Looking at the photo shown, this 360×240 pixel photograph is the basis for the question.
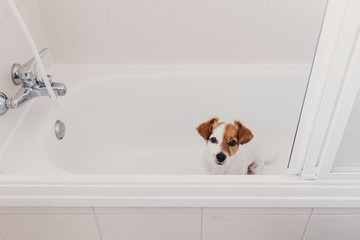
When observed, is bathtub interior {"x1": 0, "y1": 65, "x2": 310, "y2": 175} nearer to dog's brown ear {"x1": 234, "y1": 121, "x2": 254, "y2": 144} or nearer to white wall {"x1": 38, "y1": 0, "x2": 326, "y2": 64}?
white wall {"x1": 38, "y1": 0, "x2": 326, "y2": 64}

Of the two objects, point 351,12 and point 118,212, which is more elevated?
point 351,12

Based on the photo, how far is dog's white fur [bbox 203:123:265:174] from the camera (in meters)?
1.15

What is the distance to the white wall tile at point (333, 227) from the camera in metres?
0.95

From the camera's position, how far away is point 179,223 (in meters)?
0.97

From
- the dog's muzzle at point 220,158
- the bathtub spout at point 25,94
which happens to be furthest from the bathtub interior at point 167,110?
the dog's muzzle at point 220,158

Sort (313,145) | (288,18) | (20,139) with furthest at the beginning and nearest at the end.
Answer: (288,18)
(20,139)
(313,145)

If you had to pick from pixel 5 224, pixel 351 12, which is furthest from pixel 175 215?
pixel 351 12

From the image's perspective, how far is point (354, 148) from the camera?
833 mm

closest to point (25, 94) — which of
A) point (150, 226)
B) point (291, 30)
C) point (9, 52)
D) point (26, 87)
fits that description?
point (26, 87)

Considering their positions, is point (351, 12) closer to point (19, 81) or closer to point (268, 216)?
point (268, 216)

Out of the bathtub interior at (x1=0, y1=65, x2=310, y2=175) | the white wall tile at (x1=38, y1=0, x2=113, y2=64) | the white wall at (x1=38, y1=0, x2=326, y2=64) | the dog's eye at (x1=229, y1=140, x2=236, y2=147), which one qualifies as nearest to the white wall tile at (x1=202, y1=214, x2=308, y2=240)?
the dog's eye at (x1=229, y1=140, x2=236, y2=147)

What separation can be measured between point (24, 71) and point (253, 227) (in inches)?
34.8

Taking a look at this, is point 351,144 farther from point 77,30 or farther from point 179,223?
point 77,30

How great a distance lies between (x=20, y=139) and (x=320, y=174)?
952 millimetres
